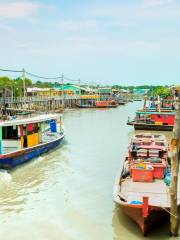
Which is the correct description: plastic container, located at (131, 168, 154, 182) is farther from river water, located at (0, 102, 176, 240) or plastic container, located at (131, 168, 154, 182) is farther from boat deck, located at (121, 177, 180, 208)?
river water, located at (0, 102, 176, 240)

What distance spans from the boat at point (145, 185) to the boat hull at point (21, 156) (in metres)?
5.13

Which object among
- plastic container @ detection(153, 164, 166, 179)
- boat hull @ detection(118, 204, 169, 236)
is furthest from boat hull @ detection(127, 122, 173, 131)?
boat hull @ detection(118, 204, 169, 236)

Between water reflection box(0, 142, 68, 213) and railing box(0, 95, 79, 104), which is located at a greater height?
railing box(0, 95, 79, 104)

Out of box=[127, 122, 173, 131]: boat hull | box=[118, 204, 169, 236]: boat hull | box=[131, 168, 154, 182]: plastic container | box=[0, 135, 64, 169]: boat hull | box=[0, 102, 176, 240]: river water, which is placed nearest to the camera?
box=[118, 204, 169, 236]: boat hull

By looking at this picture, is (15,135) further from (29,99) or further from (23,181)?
(29,99)

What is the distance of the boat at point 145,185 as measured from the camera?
352 inches

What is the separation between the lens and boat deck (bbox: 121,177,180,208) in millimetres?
9547

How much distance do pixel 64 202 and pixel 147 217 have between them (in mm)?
4157

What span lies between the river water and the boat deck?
0.73 metres

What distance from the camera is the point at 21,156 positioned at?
16.5 m

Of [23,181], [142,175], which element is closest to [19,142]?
[23,181]

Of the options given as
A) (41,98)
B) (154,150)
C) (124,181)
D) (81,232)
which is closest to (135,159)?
(154,150)

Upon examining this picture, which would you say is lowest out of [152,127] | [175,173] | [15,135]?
[152,127]

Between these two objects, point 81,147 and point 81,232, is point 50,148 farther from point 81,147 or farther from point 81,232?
point 81,232
